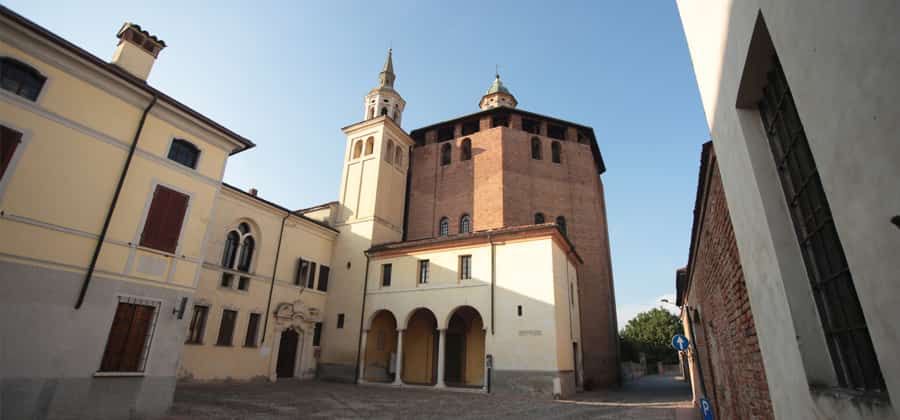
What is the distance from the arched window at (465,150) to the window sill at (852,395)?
26989mm

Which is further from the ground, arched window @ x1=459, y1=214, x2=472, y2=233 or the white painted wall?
arched window @ x1=459, y1=214, x2=472, y2=233

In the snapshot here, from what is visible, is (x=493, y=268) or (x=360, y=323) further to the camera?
(x=360, y=323)

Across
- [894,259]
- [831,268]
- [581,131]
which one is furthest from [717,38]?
[581,131]

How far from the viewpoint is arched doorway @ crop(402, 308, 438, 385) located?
22797mm

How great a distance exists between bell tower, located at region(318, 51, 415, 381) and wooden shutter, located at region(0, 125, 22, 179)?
51.8ft

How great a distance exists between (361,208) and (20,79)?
17.0 meters

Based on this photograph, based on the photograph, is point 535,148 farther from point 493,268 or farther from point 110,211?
point 110,211

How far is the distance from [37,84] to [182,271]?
5528mm

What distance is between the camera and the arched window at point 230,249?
19453 millimetres

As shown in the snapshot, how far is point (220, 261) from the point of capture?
18938 millimetres

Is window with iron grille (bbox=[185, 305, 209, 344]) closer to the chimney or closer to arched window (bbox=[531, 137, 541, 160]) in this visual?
the chimney

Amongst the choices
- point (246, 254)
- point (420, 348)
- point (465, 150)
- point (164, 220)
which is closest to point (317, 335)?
point (420, 348)

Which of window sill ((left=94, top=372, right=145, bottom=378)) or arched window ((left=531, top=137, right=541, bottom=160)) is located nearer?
window sill ((left=94, top=372, right=145, bottom=378))

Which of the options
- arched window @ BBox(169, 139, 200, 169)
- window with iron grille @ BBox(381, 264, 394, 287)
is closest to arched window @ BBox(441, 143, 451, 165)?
window with iron grille @ BBox(381, 264, 394, 287)
